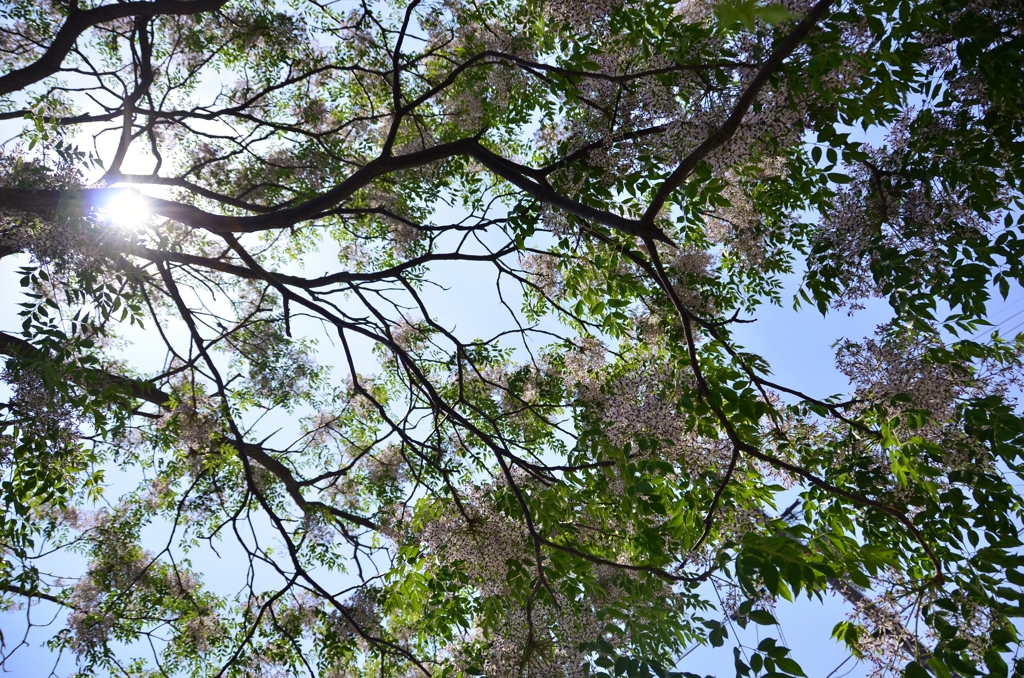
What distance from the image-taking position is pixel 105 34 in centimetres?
680

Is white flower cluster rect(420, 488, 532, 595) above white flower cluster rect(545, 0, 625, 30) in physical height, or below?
below

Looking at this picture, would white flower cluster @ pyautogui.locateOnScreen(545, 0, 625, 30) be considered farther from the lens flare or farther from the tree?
the lens flare

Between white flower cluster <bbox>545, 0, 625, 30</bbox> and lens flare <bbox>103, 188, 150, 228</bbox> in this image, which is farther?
white flower cluster <bbox>545, 0, 625, 30</bbox>

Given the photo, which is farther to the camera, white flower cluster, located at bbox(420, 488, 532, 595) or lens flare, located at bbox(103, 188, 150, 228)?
white flower cluster, located at bbox(420, 488, 532, 595)

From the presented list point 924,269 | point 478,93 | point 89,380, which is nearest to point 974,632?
point 924,269

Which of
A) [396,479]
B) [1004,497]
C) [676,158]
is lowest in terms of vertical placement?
[1004,497]

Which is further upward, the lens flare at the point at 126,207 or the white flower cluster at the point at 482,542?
the lens flare at the point at 126,207

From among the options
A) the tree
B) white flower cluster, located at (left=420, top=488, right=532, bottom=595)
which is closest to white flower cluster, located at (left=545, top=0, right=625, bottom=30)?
the tree

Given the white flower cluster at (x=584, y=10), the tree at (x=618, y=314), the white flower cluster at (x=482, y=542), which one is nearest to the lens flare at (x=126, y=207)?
the tree at (x=618, y=314)

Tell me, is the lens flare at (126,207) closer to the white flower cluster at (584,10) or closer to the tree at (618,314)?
the tree at (618,314)

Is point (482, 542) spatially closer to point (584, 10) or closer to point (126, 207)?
point (126, 207)

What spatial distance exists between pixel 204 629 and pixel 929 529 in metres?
7.20

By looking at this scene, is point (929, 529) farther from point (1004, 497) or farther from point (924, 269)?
point (924, 269)

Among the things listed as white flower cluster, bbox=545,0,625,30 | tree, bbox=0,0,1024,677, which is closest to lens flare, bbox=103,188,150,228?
tree, bbox=0,0,1024,677
